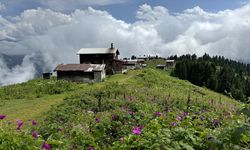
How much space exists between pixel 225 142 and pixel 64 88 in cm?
3532

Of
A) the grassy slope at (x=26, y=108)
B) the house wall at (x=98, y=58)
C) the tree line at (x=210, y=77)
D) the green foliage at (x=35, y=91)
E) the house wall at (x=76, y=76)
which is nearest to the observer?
the grassy slope at (x=26, y=108)

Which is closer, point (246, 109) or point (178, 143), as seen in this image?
point (246, 109)

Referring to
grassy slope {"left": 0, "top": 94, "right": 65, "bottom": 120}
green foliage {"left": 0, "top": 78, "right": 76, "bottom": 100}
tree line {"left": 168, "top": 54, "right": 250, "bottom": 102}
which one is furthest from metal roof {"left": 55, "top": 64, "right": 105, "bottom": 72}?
tree line {"left": 168, "top": 54, "right": 250, "bottom": 102}

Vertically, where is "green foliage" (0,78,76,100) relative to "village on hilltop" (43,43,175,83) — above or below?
below

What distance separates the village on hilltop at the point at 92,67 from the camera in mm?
51244

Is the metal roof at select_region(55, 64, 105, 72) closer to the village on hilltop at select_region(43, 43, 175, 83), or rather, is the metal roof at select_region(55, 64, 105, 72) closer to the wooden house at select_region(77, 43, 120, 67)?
the village on hilltop at select_region(43, 43, 175, 83)

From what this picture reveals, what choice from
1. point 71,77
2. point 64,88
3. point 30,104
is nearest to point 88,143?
point 30,104

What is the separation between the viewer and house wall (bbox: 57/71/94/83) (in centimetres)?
5116

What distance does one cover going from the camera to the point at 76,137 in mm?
7203

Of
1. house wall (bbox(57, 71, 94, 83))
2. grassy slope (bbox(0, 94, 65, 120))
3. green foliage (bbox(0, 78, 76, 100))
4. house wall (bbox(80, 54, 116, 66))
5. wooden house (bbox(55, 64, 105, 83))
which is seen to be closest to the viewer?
grassy slope (bbox(0, 94, 65, 120))

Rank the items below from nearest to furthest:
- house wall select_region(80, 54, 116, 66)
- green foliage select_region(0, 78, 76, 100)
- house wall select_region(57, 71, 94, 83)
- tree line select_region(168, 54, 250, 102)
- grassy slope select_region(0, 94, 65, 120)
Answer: grassy slope select_region(0, 94, 65, 120) < green foliage select_region(0, 78, 76, 100) < house wall select_region(57, 71, 94, 83) < house wall select_region(80, 54, 116, 66) < tree line select_region(168, 54, 250, 102)

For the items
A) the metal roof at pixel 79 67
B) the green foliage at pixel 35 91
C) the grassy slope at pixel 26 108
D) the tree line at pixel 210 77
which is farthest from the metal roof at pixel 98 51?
the tree line at pixel 210 77

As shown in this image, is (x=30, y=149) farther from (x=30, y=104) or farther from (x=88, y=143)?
(x=30, y=104)

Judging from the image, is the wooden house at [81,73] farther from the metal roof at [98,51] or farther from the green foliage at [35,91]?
the metal roof at [98,51]
